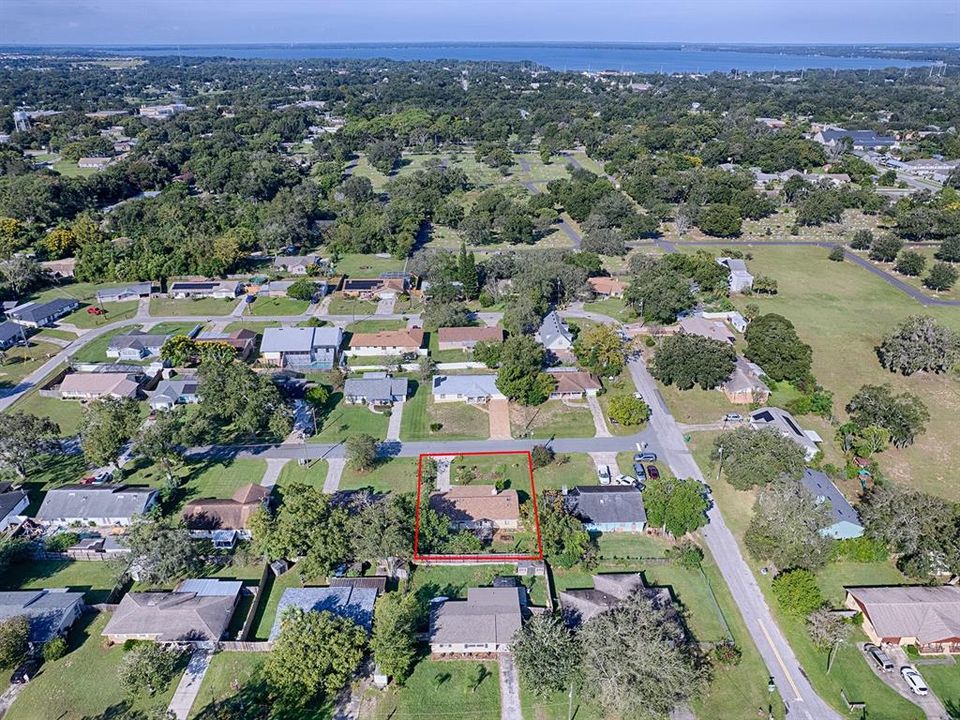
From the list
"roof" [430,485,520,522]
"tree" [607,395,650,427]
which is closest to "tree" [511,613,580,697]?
"roof" [430,485,520,522]

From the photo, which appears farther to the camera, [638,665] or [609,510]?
[609,510]

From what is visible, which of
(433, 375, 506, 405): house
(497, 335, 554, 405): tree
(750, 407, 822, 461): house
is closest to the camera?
(750, 407, 822, 461): house

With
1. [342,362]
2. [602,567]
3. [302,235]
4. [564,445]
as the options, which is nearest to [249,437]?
[342,362]

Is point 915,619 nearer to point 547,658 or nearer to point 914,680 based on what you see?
point 914,680

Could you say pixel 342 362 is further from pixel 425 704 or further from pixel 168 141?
pixel 168 141

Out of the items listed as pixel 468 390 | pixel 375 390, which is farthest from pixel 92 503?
pixel 468 390

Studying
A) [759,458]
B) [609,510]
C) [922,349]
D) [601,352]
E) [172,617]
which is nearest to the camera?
[172,617]

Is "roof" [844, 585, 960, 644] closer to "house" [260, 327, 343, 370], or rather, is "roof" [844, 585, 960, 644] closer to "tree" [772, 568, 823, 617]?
"tree" [772, 568, 823, 617]
